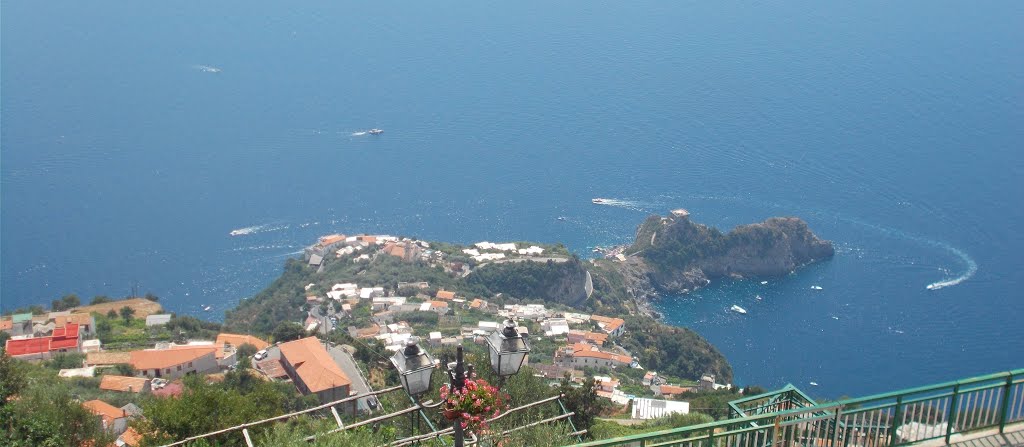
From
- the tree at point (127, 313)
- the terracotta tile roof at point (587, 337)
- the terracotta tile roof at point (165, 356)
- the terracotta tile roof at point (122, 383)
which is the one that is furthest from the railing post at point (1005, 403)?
the tree at point (127, 313)

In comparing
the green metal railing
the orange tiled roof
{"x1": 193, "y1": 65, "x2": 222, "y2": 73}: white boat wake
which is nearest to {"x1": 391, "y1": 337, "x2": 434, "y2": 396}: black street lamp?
the green metal railing

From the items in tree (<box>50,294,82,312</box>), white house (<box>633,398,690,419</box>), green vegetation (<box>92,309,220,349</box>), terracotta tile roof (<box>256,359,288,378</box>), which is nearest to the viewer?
white house (<box>633,398,690,419</box>)

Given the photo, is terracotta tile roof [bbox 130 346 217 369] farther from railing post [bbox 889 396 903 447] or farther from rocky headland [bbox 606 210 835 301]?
rocky headland [bbox 606 210 835 301]

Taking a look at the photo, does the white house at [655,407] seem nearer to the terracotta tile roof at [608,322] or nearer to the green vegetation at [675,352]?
the green vegetation at [675,352]

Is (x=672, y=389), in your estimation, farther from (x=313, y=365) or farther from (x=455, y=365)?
(x=455, y=365)

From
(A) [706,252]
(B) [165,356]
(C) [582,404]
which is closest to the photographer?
(C) [582,404]

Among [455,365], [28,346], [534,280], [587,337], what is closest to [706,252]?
[534,280]
